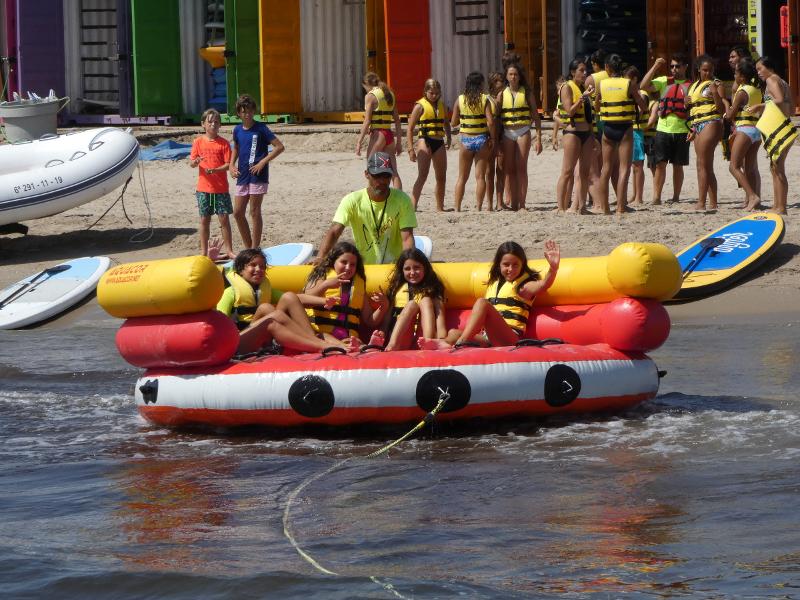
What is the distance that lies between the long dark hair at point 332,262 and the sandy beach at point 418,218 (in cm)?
340

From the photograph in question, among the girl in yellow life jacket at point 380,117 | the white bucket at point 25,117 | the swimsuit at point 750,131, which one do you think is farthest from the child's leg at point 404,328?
the white bucket at point 25,117

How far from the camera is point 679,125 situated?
12.5m

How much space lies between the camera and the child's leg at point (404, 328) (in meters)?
7.39

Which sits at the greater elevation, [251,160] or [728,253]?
[251,160]

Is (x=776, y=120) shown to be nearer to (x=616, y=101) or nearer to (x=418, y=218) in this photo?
(x=616, y=101)

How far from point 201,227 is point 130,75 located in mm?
7844

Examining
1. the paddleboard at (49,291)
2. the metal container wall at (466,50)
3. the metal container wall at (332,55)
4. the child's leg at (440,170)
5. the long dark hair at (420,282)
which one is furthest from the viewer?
the metal container wall at (332,55)

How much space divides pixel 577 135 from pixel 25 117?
21.2 feet

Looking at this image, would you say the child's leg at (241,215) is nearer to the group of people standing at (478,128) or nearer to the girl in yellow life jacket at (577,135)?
the group of people standing at (478,128)

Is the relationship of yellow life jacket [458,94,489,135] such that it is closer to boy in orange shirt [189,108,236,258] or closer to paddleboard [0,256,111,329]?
boy in orange shirt [189,108,236,258]

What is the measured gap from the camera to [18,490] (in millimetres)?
6332

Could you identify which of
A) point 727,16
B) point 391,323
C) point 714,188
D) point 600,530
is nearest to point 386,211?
point 391,323

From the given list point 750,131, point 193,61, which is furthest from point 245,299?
point 193,61

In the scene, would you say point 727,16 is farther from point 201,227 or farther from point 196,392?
point 196,392
